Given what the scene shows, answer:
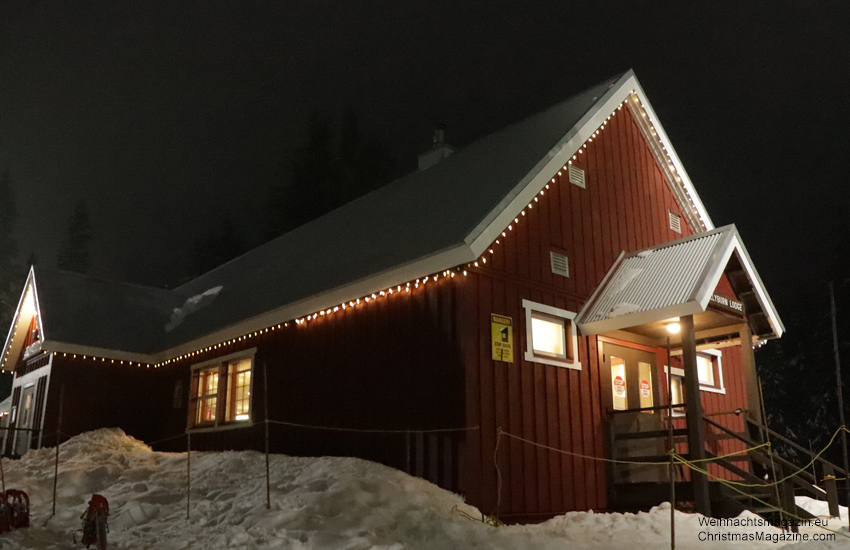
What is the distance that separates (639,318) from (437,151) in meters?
9.86

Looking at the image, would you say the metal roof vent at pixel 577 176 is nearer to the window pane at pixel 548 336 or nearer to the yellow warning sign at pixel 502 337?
the window pane at pixel 548 336

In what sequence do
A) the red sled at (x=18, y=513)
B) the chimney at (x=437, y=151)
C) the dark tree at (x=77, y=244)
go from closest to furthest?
the red sled at (x=18, y=513), the chimney at (x=437, y=151), the dark tree at (x=77, y=244)

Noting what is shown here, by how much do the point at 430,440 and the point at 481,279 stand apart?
2.50 metres

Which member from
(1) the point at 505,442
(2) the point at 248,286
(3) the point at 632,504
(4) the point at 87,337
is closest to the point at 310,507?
(1) the point at 505,442

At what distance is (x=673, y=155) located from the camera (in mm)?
15953

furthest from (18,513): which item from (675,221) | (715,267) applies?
(675,221)

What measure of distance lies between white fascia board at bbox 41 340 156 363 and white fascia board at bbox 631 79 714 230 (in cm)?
1313

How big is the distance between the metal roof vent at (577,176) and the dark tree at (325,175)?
109 ft

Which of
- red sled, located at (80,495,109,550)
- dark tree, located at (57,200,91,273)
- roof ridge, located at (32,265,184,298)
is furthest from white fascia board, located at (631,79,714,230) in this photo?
dark tree, located at (57,200,91,273)

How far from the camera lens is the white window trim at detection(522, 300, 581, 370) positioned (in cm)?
1145

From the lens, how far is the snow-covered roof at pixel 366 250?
11438mm

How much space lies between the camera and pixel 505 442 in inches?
420

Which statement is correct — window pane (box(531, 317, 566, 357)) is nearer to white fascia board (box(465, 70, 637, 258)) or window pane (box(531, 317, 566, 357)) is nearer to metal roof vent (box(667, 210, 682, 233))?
white fascia board (box(465, 70, 637, 258))

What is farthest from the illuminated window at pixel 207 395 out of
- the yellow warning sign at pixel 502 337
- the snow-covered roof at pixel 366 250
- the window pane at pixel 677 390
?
the window pane at pixel 677 390
